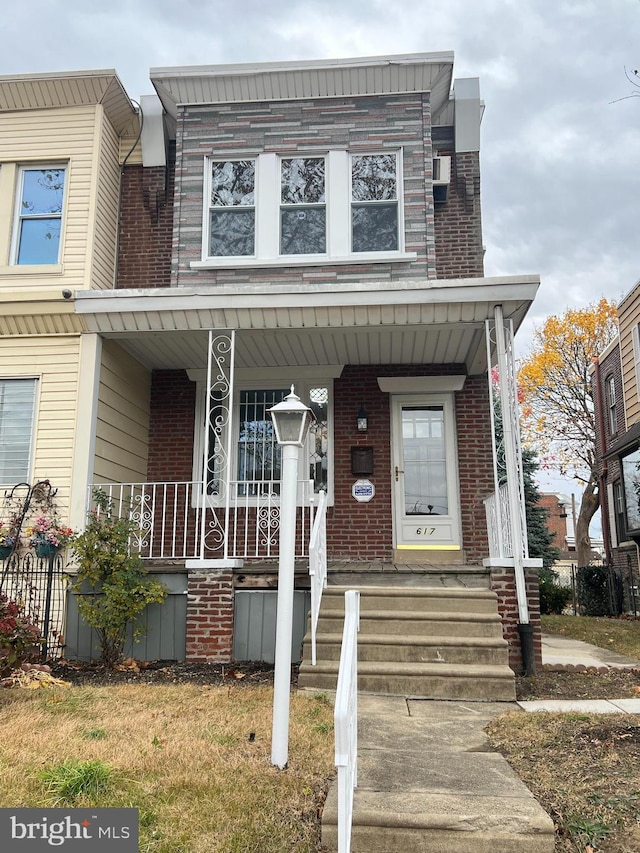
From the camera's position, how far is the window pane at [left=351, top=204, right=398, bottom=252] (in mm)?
8820

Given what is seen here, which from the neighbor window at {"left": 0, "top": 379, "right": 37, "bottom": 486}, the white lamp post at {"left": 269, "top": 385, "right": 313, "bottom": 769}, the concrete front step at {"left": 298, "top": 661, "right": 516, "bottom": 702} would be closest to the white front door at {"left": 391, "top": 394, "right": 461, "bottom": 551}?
the concrete front step at {"left": 298, "top": 661, "right": 516, "bottom": 702}

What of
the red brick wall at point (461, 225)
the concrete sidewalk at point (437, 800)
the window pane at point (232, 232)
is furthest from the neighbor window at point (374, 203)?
the concrete sidewalk at point (437, 800)

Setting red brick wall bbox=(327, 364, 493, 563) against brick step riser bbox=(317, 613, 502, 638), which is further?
red brick wall bbox=(327, 364, 493, 563)

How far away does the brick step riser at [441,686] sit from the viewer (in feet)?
17.5

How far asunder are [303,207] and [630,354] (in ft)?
31.2

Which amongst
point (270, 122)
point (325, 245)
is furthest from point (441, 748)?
point (270, 122)

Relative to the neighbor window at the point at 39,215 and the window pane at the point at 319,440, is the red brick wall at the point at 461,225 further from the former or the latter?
the neighbor window at the point at 39,215

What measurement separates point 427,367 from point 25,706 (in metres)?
6.27

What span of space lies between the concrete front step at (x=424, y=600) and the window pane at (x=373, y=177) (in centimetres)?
531

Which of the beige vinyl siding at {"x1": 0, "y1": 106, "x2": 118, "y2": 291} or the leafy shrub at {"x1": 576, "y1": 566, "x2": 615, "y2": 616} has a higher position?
the beige vinyl siding at {"x1": 0, "y1": 106, "x2": 118, "y2": 291}

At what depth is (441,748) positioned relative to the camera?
3984 millimetres

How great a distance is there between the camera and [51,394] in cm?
776

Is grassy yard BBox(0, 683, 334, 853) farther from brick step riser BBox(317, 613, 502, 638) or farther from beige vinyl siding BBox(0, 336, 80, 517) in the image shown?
beige vinyl siding BBox(0, 336, 80, 517)

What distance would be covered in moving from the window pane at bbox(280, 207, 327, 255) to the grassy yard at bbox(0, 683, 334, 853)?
5.88 meters
